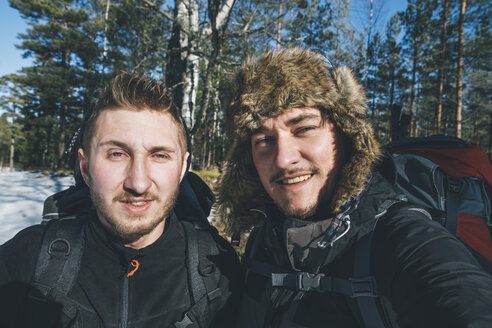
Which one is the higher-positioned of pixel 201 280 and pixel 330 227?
pixel 330 227

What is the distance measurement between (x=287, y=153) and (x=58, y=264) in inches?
59.5

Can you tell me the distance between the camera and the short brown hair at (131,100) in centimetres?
183

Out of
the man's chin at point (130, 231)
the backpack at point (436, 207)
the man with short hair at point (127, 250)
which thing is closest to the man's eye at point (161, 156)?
the man with short hair at point (127, 250)

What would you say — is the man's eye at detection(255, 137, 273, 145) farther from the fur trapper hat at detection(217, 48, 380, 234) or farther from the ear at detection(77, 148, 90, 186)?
the ear at detection(77, 148, 90, 186)

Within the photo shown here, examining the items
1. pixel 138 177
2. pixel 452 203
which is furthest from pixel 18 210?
pixel 452 203

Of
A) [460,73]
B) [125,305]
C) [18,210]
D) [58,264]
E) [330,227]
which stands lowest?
[18,210]

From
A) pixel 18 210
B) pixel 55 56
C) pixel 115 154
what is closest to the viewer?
pixel 115 154

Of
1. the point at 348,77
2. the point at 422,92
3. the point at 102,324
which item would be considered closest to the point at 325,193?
the point at 348,77

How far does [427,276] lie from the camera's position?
1.01 metres

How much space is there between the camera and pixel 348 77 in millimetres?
1718

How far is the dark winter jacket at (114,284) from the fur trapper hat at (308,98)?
98 centimetres

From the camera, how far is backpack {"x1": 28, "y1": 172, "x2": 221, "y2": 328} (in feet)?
4.69

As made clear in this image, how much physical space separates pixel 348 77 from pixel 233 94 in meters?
0.81

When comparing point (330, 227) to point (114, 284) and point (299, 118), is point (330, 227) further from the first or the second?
point (114, 284)
